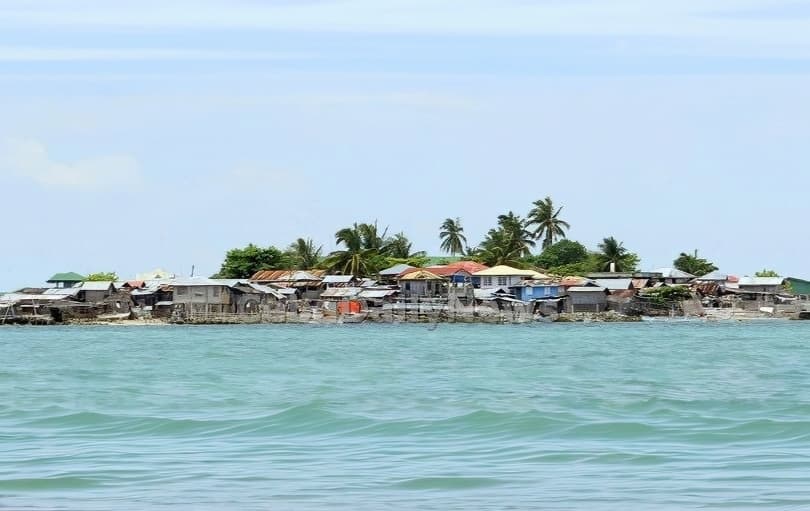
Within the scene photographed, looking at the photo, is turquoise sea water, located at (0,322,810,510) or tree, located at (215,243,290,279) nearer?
turquoise sea water, located at (0,322,810,510)

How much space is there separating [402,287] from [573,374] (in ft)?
181

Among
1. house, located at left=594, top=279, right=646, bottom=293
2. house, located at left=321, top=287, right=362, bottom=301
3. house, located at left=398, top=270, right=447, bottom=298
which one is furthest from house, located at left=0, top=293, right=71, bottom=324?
house, located at left=594, top=279, right=646, bottom=293

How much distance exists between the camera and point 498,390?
984 inches

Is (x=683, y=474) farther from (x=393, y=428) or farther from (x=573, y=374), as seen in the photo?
(x=573, y=374)

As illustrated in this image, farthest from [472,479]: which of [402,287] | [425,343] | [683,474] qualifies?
[402,287]

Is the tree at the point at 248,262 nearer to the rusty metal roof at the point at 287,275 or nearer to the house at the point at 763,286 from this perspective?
the rusty metal roof at the point at 287,275

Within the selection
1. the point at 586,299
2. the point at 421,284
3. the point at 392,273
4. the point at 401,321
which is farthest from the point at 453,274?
the point at 586,299

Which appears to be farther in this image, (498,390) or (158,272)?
(158,272)

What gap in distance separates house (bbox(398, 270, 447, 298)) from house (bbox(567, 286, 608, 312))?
8.34 metres

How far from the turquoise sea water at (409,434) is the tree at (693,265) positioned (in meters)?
62.9

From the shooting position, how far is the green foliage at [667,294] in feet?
281

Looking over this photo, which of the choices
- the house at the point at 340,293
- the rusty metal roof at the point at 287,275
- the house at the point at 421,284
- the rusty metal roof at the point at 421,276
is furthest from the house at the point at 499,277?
the rusty metal roof at the point at 287,275

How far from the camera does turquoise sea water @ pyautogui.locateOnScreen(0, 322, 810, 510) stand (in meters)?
11.9

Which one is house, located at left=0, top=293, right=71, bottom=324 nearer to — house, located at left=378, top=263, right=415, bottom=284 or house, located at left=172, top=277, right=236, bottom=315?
house, located at left=172, top=277, right=236, bottom=315
